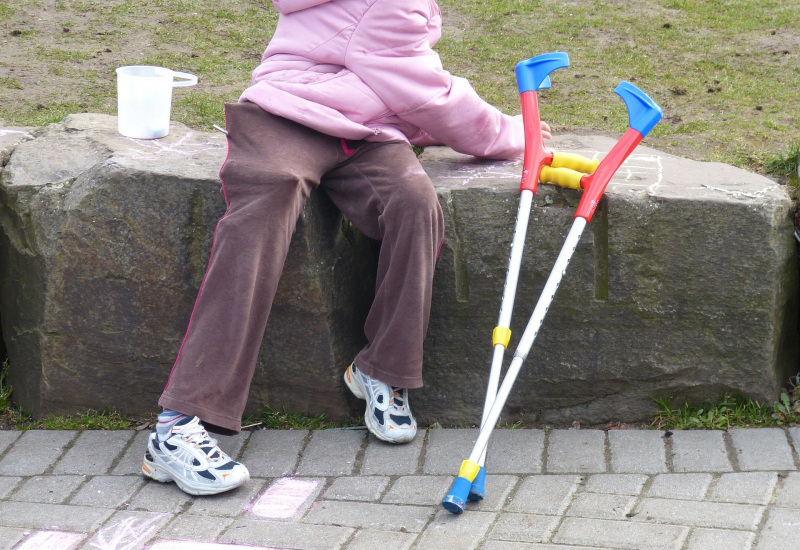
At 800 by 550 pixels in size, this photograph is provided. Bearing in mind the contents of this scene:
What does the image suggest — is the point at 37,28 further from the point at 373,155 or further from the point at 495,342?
the point at 495,342

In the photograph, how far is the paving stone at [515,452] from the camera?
2.62m

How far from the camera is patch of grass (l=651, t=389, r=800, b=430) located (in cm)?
280

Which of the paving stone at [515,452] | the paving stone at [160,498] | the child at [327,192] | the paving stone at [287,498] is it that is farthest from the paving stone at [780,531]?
the paving stone at [160,498]

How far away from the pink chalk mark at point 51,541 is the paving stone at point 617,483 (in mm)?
1350

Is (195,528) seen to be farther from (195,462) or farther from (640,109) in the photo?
(640,109)

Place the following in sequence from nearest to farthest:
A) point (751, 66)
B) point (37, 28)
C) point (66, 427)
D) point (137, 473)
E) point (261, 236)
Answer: point (261, 236) < point (137, 473) < point (66, 427) < point (751, 66) < point (37, 28)

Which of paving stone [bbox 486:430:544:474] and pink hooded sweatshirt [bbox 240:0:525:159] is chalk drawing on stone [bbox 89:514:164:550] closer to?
paving stone [bbox 486:430:544:474]

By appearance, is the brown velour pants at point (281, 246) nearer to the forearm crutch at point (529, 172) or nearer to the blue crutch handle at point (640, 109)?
the forearm crutch at point (529, 172)

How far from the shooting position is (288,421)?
293 centimetres

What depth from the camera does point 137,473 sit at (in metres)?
2.65

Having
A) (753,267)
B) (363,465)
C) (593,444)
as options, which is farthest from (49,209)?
(753,267)

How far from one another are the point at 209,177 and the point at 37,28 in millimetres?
3181

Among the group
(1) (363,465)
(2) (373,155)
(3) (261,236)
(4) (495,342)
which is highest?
(2) (373,155)

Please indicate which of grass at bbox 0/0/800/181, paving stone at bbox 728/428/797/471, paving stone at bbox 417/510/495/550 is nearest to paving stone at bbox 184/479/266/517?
paving stone at bbox 417/510/495/550
